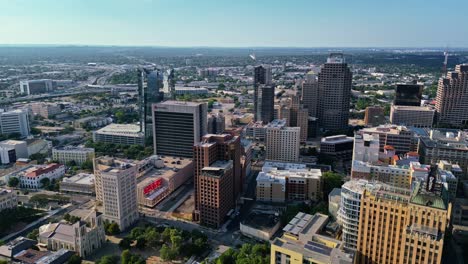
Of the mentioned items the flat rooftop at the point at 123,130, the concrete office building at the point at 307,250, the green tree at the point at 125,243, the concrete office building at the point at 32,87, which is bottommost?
the green tree at the point at 125,243

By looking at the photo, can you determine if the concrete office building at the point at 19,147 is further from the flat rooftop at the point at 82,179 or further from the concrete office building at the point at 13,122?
the flat rooftop at the point at 82,179

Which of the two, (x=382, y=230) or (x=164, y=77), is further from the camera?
(x=164, y=77)

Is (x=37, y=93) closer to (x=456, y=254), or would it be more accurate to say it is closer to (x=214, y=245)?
(x=214, y=245)

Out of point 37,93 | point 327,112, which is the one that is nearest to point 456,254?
point 327,112

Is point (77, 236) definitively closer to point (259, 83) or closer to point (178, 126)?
point (178, 126)

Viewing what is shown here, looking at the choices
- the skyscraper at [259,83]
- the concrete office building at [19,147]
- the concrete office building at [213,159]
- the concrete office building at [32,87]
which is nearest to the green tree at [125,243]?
the concrete office building at [213,159]

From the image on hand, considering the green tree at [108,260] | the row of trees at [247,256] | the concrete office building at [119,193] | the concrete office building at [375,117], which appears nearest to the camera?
the row of trees at [247,256]
